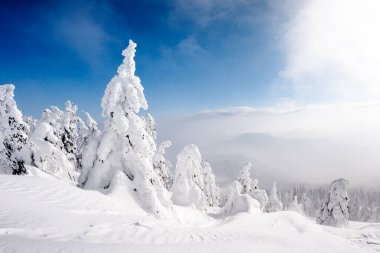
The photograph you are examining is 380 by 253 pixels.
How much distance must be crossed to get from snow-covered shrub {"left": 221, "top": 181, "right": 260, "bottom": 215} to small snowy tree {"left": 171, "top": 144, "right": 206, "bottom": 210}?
5.37 meters

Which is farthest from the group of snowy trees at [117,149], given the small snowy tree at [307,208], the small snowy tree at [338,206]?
the small snowy tree at [307,208]

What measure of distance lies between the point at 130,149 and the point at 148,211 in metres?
4.55

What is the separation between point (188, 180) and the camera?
33844 mm

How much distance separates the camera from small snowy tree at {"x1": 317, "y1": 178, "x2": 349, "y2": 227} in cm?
4074

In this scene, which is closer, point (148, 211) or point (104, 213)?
point (104, 213)

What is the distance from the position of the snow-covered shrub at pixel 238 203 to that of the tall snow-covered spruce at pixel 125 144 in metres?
18.4

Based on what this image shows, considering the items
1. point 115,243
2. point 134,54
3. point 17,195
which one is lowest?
point 115,243

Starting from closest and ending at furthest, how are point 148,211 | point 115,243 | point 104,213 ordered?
1. point 115,243
2. point 104,213
3. point 148,211

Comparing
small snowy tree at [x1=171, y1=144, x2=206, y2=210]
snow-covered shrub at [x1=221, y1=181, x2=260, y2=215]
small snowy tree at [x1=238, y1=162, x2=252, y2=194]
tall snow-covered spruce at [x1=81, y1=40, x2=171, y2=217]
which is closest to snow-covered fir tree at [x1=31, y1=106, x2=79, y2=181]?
tall snow-covered spruce at [x1=81, y1=40, x2=171, y2=217]

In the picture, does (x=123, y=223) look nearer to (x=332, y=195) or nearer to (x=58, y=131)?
(x=58, y=131)

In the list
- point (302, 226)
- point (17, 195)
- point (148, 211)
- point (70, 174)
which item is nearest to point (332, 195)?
point (302, 226)

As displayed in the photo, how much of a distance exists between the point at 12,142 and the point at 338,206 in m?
43.4

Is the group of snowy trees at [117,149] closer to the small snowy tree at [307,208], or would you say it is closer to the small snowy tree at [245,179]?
the small snowy tree at [245,179]

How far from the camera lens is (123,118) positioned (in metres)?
19.0
